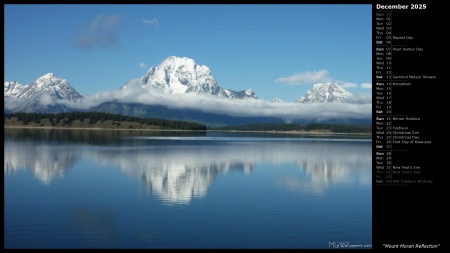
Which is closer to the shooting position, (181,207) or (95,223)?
(95,223)

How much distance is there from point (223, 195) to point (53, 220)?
16662 millimetres

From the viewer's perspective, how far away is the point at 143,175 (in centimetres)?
5484
